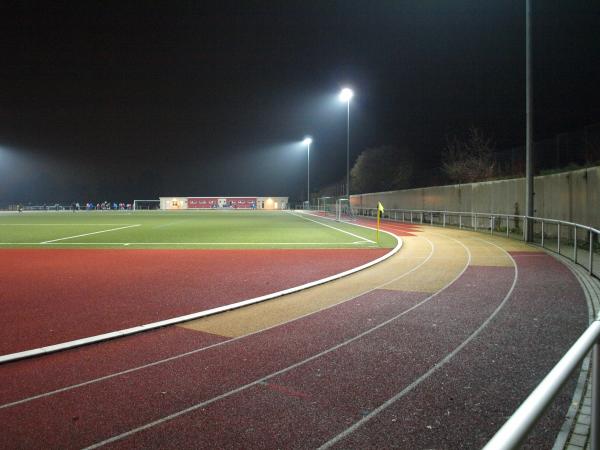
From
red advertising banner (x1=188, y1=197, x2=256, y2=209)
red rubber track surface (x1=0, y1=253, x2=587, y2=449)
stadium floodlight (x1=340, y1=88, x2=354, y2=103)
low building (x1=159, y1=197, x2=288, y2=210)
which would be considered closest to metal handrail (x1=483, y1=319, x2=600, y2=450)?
red rubber track surface (x1=0, y1=253, x2=587, y2=449)

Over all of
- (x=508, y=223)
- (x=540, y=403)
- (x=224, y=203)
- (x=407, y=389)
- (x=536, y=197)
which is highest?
(x=224, y=203)

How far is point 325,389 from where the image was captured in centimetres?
416

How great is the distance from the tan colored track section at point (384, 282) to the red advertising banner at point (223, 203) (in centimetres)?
6991

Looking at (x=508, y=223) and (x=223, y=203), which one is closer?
(x=508, y=223)

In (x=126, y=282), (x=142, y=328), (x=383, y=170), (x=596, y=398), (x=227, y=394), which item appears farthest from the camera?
(x=383, y=170)

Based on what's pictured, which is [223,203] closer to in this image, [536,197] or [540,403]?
[536,197]

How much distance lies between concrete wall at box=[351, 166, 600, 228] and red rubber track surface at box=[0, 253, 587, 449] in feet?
32.3

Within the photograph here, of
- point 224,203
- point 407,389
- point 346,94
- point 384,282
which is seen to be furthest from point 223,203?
point 407,389

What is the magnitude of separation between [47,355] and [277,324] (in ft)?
9.26

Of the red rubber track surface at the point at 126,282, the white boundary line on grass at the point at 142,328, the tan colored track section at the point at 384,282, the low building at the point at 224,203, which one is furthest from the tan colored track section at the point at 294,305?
the low building at the point at 224,203

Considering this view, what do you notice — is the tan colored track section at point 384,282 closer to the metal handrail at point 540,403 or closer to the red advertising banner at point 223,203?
the metal handrail at point 540,403

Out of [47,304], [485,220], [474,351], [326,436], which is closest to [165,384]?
[326,436]

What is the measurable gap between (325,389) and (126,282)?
6.63 m

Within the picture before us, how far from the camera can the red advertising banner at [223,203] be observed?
85562 millimetres
